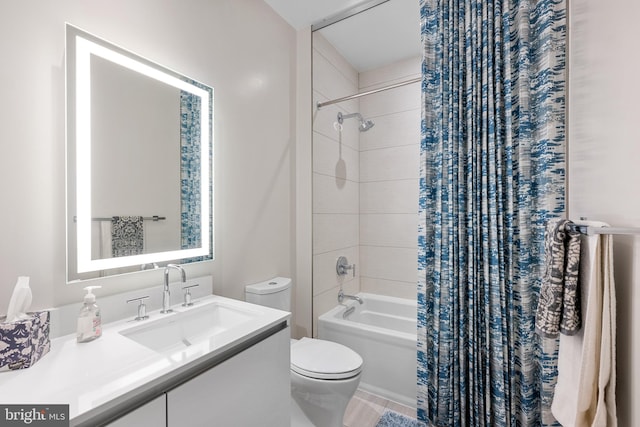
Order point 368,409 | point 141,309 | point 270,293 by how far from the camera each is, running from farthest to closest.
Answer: point 368,409 → point 270,293 → point 141,309

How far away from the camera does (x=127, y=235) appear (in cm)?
125

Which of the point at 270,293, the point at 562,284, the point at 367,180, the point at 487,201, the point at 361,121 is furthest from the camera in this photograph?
the point at 367,180

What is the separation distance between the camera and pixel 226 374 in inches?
38.1

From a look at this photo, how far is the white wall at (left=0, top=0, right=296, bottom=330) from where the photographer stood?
3.15 feet

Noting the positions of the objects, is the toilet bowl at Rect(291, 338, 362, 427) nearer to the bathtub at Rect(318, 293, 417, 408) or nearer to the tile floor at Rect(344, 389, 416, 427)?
the tile floor at Rect(344, 389, 416, 427)

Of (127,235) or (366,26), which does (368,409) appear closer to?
(127,235)

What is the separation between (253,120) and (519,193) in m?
1.59

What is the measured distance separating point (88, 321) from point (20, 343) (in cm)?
20

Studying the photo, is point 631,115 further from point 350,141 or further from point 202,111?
point 350,141

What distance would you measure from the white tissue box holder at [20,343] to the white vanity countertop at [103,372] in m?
0.02

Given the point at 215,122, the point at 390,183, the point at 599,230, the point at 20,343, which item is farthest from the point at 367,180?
the point at 20,343

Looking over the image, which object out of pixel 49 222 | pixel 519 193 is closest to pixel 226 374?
pixel 49 222

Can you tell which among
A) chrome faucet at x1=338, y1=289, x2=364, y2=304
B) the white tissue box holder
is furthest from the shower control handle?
the white tissue box holder

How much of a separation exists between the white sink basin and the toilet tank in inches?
14.8
